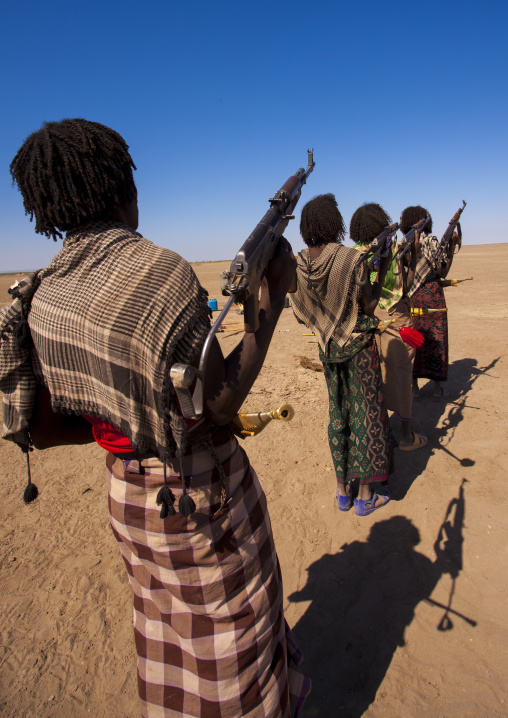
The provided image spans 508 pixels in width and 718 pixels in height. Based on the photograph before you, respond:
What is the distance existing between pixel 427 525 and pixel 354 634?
3.53ft

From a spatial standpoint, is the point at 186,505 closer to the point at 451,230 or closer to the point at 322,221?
the point at 322,221

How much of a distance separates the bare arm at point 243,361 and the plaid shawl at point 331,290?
1.72 meters

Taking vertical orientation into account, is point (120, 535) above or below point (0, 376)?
below

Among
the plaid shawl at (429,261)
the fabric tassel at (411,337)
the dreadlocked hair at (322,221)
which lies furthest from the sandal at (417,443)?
the dreadlocked hair at (322,221)

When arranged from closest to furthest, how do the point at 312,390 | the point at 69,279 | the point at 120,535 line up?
the point at 69,279 → the point at 120,535 → the point at 312,390

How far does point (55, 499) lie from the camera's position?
12.0 ft

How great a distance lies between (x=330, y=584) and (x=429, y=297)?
365 cm

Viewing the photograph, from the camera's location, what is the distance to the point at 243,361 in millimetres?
1115

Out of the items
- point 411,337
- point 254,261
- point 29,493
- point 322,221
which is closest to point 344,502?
point 411,337

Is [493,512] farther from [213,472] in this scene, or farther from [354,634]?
[213,472]

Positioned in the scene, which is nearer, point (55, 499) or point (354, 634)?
point (354, 634)

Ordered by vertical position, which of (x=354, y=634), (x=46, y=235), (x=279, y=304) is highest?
(x=46, y=235)

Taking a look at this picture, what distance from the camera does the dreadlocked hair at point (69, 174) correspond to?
1.07 meters

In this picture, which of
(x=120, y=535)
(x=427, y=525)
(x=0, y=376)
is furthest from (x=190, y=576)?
(x=427, y=525)
